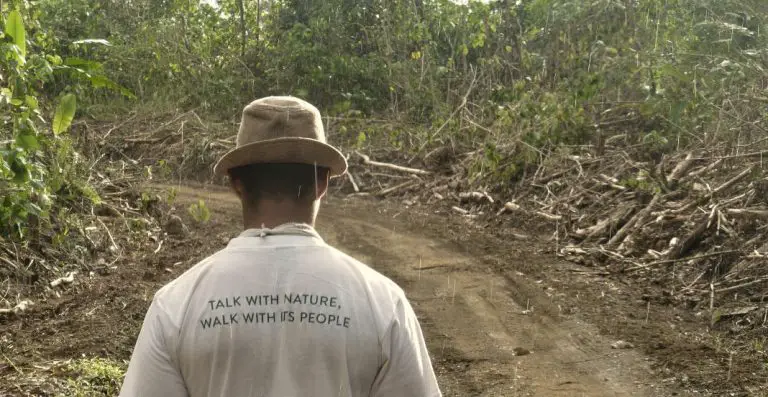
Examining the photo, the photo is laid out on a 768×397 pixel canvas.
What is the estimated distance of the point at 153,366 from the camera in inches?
75.5

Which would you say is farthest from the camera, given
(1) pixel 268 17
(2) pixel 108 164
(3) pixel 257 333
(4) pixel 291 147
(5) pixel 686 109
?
(1) pixel 268 17

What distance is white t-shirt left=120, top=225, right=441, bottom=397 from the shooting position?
190 cm

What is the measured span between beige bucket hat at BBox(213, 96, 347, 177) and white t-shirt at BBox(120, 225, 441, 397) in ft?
0.74

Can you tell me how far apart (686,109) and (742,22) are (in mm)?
1108

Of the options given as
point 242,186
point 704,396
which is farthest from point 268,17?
point 242,186

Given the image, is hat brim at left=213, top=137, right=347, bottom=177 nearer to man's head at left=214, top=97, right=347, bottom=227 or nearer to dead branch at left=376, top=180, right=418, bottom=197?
Result: man's head at left=214, top=97, right=347, bottom=227

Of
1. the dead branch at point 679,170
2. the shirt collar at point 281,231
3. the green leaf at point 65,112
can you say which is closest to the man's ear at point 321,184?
the shirt collar at point 281,231

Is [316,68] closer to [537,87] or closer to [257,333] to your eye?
Result: [537,87]

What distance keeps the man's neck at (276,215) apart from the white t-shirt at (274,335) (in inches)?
3.8

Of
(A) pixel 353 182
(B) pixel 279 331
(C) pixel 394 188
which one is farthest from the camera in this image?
(A) pixel 353 182

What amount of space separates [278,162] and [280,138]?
0.05 meters

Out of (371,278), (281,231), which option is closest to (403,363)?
(371,278)

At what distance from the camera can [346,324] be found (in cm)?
191

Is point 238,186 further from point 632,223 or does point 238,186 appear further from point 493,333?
point 632,223
